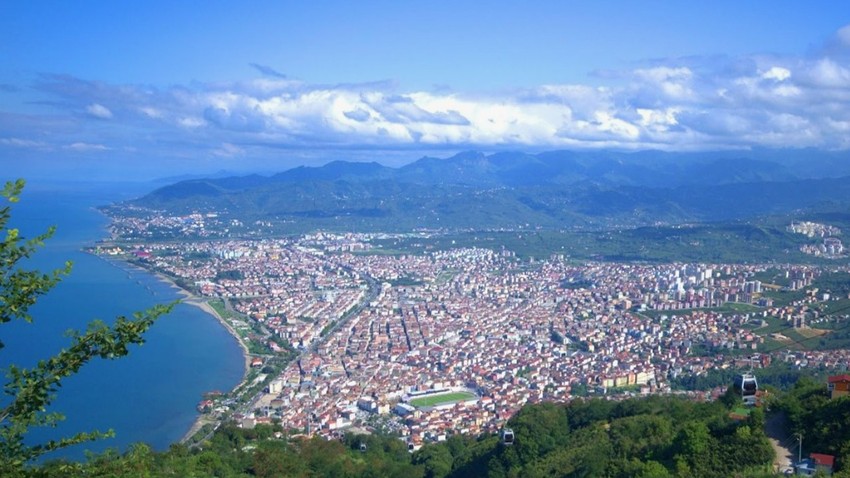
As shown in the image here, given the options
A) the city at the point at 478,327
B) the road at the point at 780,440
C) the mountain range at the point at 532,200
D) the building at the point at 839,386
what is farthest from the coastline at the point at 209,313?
the mountain range at the point at 532,200

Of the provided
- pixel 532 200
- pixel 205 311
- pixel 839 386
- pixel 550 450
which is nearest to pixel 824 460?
pixel 839 386

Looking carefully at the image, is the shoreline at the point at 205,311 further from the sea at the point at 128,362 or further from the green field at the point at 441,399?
the green field at the point at 441,399

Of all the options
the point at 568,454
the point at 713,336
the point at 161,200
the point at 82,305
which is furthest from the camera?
the point at 161,200

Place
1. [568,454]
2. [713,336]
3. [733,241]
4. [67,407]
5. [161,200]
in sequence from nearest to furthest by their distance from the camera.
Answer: [568,454] → [67,407] → [713,336] → [733,241] → [161,200]

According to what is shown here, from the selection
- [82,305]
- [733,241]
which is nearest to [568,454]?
[82,305]

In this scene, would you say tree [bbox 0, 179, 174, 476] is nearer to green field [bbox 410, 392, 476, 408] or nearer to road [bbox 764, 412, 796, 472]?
road [bbox 764, 412, 796, 472]

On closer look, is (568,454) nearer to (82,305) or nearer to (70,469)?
(70,469)

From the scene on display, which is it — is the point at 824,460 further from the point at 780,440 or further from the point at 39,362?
the point at 39,362
